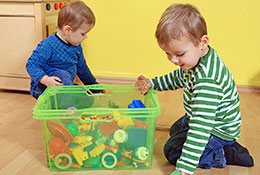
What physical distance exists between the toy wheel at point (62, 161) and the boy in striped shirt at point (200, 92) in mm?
324

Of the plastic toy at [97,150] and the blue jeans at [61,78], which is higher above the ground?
the blue jeans at [61,78]

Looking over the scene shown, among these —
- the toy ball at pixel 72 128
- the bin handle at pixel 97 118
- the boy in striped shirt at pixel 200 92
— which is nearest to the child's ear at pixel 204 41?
the boy in striped shirt at pixel 200 92

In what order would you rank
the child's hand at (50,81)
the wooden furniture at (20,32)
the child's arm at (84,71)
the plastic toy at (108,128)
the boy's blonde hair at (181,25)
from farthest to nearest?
the wooden furniture at (20,32) < the child's arm at (84,71) < the child's hand at (50,81) < the plastic toy at (108,128) < the boy's blonde hair at (181,25)

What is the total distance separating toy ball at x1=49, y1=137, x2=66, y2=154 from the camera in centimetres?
93

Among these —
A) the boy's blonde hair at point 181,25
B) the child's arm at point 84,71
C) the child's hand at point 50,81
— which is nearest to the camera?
the boy's blonde hair at point 181,25

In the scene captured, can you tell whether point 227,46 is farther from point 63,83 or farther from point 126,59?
point 63,83

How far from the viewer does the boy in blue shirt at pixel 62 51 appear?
3.92 feet

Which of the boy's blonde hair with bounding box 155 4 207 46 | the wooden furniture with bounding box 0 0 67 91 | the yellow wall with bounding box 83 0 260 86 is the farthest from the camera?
the yellow wall with bounding box 83 0 260 86

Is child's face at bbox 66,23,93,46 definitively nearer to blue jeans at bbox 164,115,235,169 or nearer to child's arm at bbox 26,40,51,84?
child's arm at bbox 26,40,51,84

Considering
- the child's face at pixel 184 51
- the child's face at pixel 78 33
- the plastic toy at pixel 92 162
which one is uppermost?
the child's face at pixel 184 51

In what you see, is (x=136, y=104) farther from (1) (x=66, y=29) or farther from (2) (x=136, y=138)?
(1) (x=66, y=29)

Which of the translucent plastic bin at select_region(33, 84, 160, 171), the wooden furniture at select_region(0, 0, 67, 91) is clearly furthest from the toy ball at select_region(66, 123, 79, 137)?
the wooden furniture at select_region(0, 0, 67, 91)

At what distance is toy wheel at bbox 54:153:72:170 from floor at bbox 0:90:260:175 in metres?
0.02

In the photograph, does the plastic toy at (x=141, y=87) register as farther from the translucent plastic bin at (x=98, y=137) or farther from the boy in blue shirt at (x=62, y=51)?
the boy in blue shirt at (x=62, y=51)
